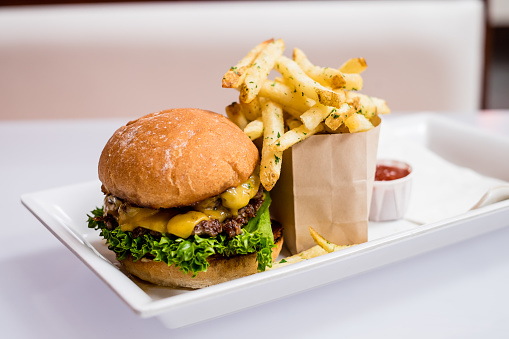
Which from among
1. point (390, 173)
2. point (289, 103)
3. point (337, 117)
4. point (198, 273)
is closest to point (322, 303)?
point (198, 273)

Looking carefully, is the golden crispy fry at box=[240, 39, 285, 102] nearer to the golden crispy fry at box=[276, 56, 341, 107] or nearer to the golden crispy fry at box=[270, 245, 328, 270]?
Result: the golden crispy fry at box=[276, 56, 341, 107]

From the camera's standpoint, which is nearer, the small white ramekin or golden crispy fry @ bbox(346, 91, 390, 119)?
golden crispy fry @ bbox(346, 91, 390, 119)

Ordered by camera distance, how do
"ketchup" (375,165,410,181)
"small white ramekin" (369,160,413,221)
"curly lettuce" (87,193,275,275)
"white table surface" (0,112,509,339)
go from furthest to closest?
"ketchup" (375,165,410,181) → "small white ramekin" (369,160,413,221) → "curly lettuce" (87,193,275,275) → "white table surface" (0,112,509,339)

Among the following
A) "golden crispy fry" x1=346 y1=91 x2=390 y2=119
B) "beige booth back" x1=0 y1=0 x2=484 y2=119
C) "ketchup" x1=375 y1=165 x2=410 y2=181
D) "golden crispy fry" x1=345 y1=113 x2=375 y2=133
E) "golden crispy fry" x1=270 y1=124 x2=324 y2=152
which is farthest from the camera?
"beige booth back" x1=0 y1=0 x2=484 y2=119

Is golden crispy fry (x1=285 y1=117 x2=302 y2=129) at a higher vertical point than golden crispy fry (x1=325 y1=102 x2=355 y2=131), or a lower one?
lower

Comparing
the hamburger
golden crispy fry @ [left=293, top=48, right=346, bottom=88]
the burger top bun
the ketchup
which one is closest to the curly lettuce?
the hamburger

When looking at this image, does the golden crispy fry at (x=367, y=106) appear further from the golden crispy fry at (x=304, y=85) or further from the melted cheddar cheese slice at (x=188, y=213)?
the melted cheddar cheese slice at (x=188, y=213)

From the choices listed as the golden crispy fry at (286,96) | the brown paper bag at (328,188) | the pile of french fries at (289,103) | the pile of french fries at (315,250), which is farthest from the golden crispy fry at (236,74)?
the pile of french fries at (315,250)
